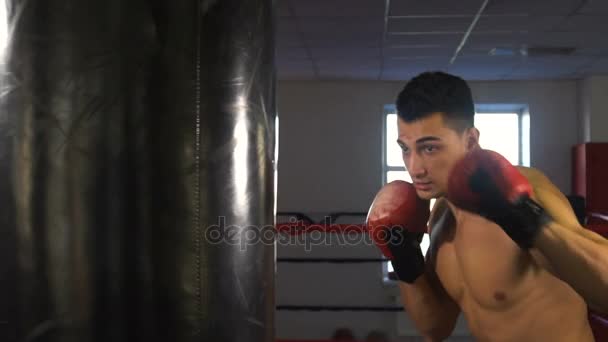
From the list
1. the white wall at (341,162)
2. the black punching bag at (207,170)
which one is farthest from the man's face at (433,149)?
the white wall at (341,162)

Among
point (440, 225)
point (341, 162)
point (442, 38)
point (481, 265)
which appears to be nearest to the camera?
point (481, 265)

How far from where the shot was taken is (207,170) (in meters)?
1.03

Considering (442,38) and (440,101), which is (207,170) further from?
(442,38)

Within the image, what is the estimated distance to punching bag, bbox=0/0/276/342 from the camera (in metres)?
0.98

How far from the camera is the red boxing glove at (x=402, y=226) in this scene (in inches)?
50.0

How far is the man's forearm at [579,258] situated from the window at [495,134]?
451cm

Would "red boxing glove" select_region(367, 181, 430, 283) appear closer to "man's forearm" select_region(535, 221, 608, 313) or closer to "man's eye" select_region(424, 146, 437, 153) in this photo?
"man's eye" select_region(424, 146, 437, 153)

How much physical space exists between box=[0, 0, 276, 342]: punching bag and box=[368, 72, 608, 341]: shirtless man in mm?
425

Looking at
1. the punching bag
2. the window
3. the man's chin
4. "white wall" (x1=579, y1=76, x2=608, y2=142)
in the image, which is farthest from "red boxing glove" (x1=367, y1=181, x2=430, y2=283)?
"white wall" (x1=579, y1=76, x2=608, y2=142)

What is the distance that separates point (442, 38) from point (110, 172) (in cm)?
325

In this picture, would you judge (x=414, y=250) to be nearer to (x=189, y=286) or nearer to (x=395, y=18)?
(x=189, y=286)

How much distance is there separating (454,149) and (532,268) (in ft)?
0.98

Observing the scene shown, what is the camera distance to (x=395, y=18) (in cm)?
336

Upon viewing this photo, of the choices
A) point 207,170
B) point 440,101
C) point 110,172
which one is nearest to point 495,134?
point 440,101
